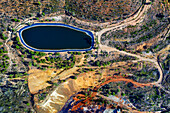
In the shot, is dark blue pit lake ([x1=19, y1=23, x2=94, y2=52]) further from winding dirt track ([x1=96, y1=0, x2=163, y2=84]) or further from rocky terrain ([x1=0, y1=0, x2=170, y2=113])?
winding dirt track ([x1=96, y1=0, x2=163, y2=84])

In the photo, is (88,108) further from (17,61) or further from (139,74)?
(17,61)

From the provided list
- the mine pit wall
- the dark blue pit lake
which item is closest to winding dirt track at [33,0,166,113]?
the mine pit wall

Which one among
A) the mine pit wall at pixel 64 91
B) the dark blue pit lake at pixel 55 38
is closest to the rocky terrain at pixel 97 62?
the mine pit wall at pixel 64 91

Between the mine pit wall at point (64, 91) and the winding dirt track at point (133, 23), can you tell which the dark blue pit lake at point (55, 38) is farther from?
the mine pit wall at point (64, 91)

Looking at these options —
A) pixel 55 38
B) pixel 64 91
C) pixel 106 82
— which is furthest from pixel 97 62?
pixel 55 38

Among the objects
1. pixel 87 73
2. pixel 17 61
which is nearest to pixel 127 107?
pixel 87 73

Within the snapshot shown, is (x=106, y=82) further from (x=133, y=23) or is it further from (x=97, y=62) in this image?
(x=133, y=23)

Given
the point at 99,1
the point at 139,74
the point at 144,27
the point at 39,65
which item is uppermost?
the point at 99,1
